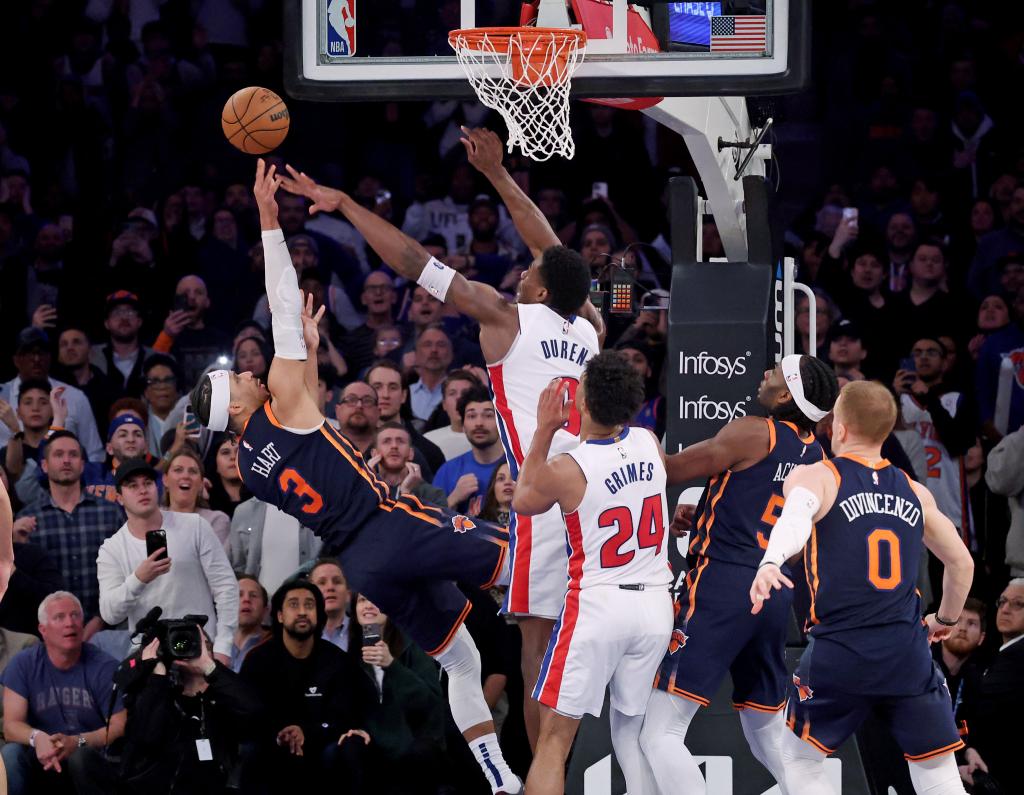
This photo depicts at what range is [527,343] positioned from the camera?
8.09m

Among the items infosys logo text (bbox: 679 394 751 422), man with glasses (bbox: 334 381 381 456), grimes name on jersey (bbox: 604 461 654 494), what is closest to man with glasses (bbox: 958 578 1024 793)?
infosys logo text (bbox: 679 394 751 422)

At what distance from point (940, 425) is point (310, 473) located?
5611mm

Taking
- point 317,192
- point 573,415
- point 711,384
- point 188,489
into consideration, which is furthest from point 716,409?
point 188,489

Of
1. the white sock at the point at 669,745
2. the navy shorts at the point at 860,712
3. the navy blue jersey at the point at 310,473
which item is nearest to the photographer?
the navy shorts at the point at 860,712

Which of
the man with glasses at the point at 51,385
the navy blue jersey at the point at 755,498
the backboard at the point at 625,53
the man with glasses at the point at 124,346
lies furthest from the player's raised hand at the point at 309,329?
the man with glasses at the point at 124,346

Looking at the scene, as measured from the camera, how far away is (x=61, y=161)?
15797 millimetres

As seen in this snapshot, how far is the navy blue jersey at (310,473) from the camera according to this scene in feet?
26.2

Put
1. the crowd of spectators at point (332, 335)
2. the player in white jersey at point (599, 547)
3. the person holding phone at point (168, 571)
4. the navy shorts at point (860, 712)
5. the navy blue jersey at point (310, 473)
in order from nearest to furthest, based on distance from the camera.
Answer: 1. the navy shorts at point (860, 712)
2. the player in white jersey at point (599, 547)
3. the navy blue jersey at point (310, 473)
4. the crowd of spectators at point (332, 335)
5. the person holding phone at point (168, 571)

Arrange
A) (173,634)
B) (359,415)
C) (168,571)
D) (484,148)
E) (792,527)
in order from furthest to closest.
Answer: (359,415)
(168,571)
(173,634)
(484,148)
(792,527)

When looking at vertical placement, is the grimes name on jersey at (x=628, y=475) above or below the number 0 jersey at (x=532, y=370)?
below

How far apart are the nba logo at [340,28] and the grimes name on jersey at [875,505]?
3426 millimetres

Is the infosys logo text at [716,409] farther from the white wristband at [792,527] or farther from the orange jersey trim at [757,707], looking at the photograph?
the white wristband at [792,527]

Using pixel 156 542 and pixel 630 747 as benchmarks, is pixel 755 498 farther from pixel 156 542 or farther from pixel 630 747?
pixel 156 542

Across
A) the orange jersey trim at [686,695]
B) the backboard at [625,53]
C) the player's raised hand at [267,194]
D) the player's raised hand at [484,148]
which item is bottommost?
the orange jersey trim at [686,695]
